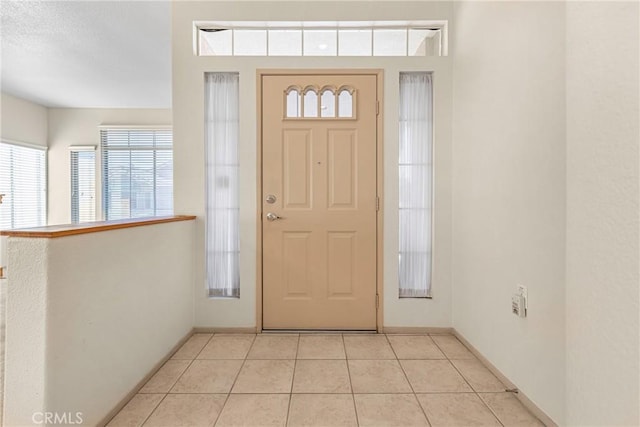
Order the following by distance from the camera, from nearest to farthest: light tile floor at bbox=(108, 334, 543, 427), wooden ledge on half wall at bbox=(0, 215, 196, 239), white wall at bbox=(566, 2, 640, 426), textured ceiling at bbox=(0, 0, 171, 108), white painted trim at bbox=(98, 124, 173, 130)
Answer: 1. white wall at bbox=(566, 2, 640, 426)
2. wooden ledge on half wall at bbox=(0, 215, 196, 239)
3. light tile floor at bbox=(108, 334, 543, 427)
4. textured ceiling at bbox=(0, 0, 171, 108)
5. white painted trim at bbox=(98, 124, 173, 130)

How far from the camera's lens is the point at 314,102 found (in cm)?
272

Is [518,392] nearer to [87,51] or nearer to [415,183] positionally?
[415,183]

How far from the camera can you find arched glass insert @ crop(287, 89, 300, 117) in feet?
8.92

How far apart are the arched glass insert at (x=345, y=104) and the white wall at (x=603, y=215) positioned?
153 centimetres

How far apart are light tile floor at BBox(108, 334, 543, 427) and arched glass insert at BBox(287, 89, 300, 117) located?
1.81 meters

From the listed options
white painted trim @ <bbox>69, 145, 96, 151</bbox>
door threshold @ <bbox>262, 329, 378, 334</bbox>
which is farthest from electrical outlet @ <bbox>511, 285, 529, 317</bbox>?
white painted trim @ <bbox>69, 145, 96, 151</bbox>

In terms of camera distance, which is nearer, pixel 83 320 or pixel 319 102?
pixel 83 320

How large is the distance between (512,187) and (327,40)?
1870mm

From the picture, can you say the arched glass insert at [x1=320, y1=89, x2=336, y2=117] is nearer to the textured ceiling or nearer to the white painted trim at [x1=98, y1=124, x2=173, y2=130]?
the textured ceiling

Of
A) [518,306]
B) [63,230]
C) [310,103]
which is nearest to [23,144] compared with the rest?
[310,103]

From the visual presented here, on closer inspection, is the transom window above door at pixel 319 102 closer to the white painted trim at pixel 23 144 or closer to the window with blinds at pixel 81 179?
the window with blinds at pixel 81 179

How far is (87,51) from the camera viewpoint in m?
3.74

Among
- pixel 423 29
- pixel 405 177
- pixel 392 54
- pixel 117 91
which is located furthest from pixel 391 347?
pixel 117 91

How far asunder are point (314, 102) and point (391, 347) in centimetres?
200
